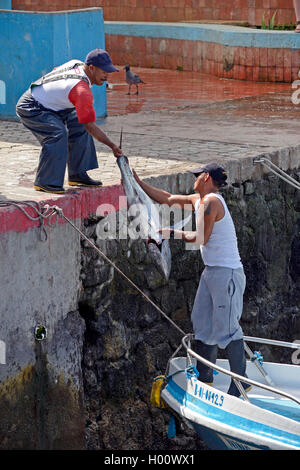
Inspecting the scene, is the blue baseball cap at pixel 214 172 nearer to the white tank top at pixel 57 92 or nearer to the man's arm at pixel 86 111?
the man's arm at pixel 86 111

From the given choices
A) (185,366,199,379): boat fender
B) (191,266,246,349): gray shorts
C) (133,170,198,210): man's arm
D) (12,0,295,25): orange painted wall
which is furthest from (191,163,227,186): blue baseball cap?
(12,0,295,25): orange painted wall

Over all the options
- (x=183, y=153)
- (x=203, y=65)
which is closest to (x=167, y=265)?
(x=183, y=153)

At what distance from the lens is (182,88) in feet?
52.8

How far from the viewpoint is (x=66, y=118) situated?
7848 millimetres

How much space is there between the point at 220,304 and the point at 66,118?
214cm

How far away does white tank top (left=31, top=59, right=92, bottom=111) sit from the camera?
7.39 m

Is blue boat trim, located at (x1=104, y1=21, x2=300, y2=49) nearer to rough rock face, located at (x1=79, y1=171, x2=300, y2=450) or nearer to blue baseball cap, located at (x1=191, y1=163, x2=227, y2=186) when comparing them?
rough rock face, located at (x1=79, y1=171, x2=300, y2=450)

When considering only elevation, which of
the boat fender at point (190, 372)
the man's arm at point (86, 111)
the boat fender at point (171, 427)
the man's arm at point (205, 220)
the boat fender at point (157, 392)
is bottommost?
the boat fender at point (171, 427)

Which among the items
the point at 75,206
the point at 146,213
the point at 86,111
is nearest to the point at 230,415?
the point at 146,213

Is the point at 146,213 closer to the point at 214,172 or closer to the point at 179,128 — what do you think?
the point at 214,172

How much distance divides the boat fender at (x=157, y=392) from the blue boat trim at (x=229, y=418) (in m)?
0.09

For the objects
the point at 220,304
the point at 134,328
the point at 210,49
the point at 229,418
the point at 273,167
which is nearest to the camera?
the point at 229,418

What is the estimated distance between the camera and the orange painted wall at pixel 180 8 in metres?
19.5

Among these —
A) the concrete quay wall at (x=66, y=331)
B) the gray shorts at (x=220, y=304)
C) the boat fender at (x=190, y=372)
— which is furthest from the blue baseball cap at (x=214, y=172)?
the boat fender at (x=190, y=372)
